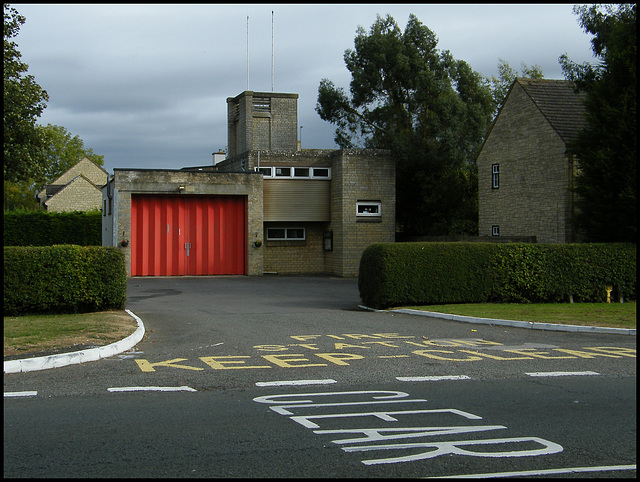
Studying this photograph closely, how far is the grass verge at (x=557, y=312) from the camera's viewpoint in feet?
49.0

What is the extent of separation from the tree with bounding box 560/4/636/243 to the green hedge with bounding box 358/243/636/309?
2359 millimetres

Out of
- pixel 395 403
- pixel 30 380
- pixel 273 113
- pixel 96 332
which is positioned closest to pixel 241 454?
pixel 395 403

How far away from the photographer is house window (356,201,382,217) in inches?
1250

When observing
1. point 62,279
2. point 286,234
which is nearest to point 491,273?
point 62,279

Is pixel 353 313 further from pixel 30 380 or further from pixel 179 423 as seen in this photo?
pixel 179 423

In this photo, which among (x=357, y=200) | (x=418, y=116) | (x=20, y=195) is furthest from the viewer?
(x=20, y=195)

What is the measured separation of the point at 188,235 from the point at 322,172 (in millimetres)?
7191

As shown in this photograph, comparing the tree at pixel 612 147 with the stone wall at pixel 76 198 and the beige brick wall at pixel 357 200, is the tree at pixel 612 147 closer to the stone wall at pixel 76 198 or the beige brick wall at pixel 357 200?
the beige brick wall at pixel 357 200

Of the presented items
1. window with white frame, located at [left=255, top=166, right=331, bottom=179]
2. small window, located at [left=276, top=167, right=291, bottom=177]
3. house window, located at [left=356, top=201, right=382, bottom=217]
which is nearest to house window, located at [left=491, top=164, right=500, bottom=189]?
house window, located at [left=356, top=201, right=382, bottom=217]

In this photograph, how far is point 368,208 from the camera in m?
32.0

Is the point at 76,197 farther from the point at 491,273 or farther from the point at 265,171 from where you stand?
the point at 491,273

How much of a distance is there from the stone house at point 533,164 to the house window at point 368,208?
590 cm

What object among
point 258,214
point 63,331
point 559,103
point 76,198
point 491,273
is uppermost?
point 559,103

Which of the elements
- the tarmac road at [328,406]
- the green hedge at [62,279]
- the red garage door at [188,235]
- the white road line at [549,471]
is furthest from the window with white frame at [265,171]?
the white road line at [549,471]
